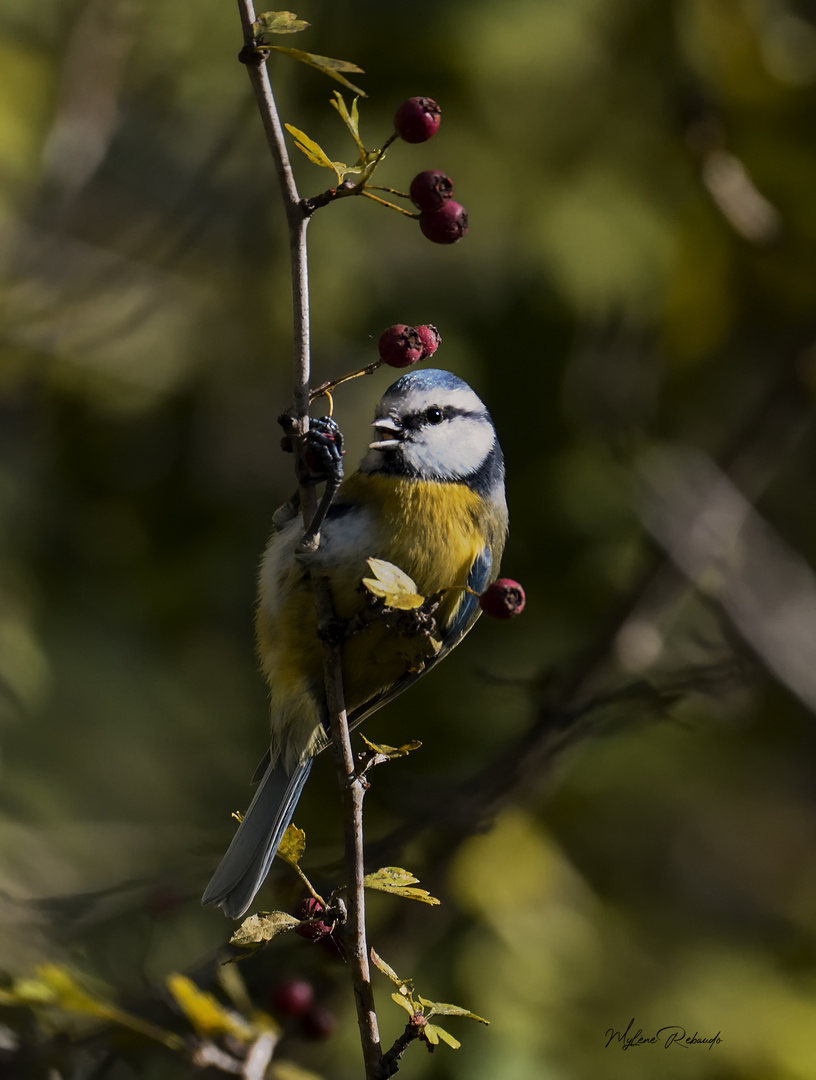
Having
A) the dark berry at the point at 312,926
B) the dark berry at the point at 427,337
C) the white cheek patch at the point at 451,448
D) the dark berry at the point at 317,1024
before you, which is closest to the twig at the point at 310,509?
the dark berry at the point at 312,926

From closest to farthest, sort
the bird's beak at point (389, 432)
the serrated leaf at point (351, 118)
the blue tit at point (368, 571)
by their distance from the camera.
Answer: the serrated leaf at point (351, 118) → the blue tit at point (368, 571) → the bird's beak at point (389, 432)

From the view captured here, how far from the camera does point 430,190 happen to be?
1.68 m

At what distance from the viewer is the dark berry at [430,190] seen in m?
1.68

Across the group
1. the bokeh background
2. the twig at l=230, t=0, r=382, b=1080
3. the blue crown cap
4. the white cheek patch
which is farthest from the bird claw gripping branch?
the bokeh background

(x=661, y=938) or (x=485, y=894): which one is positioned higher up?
(x=485, y=894)

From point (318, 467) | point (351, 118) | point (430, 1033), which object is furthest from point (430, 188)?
point (430, 1033)

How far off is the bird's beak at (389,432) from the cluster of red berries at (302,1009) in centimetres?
118

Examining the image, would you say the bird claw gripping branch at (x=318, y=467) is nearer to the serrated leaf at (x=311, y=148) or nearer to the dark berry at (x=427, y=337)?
the dark berry at (x=427, y=337)

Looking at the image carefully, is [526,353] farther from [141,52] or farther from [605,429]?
[141,52]

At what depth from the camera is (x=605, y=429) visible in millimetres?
3318

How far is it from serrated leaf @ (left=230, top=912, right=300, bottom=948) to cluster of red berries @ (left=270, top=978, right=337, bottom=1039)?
928 millimetres

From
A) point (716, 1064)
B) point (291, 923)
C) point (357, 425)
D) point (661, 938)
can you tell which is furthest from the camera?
point (357, 425)

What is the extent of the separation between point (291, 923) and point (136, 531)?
2404 mm

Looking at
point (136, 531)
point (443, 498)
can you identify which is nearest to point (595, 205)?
point (443, 498)
